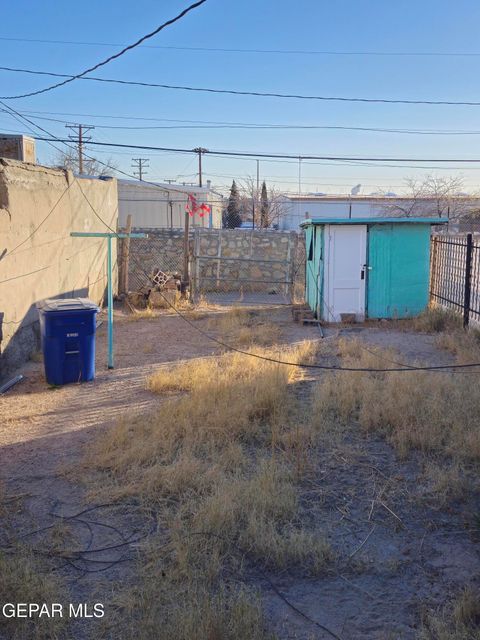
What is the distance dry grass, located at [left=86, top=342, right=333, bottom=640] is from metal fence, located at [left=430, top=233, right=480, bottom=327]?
550cm

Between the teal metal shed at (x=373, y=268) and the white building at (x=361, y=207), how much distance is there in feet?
74.3

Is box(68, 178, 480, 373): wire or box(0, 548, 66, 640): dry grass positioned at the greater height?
box(68, 178, 480, 373): wire

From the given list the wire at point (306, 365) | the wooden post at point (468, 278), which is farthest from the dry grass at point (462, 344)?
the wooden post at point (468, 278)

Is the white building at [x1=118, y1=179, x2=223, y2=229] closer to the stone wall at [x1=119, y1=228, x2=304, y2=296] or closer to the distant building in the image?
the stone wall at [x1=119, y1=228, x2=304, y2=296]

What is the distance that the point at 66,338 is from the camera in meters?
8.00

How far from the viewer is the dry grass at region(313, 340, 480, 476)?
18.8 ft

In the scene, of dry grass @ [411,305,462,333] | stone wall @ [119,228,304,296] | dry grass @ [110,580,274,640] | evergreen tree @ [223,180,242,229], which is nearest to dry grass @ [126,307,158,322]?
stone wall @ [119,228,304,296]

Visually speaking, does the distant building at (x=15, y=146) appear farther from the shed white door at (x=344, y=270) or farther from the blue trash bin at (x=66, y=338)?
the shed white door at (x=344, y=270)

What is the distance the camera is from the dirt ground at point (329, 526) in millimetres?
3381

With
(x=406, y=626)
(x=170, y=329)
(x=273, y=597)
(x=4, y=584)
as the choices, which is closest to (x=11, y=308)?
(x=170, y=329)

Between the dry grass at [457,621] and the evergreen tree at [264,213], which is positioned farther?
the evergreen tree at [264,213]

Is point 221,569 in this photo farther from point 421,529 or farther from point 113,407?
point 113,407

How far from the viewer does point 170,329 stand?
12.6m

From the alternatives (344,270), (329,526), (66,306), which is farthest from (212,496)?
(344,270)
